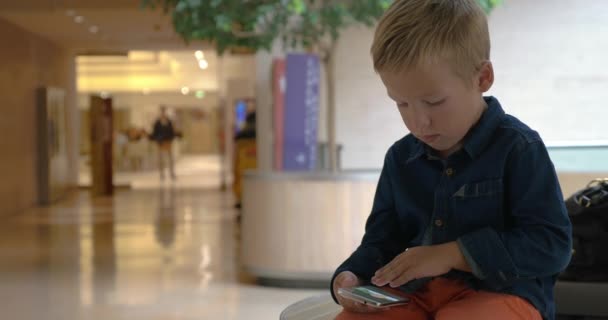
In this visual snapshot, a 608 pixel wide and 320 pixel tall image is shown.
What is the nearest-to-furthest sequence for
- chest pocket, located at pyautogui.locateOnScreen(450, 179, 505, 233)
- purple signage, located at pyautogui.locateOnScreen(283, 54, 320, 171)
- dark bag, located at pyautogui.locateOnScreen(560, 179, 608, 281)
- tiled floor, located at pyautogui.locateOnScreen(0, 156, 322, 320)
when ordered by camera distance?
chest pocket, located at pyautogui.locateOnScreen(450, 179, 505, 233) < dark bag, located at pyautogui.locateOnScreen(560, 179, 608, 281) < tiled floor, located at pyautogui.locateOnScreen(0, 156, 322, 320) < purple signage, located at pyautogui.locateOnScreen(283, 54, 320, 171)

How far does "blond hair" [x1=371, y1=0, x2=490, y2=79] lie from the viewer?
149 cm

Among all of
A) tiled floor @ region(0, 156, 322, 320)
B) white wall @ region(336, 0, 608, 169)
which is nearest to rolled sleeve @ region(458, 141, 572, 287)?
tiled floor @ region(0, 156, 322, 320)

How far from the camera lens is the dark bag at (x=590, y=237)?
2453 millimetres

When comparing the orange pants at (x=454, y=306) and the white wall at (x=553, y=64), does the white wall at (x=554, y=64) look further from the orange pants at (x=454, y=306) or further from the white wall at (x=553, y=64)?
the orange pants at (x=454, y=306)

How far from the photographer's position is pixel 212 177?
928 inches

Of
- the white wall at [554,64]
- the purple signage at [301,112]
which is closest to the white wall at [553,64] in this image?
the white wall at [554,64]

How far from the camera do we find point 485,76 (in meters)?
1.59

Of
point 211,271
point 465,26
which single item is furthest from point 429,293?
point 211,271

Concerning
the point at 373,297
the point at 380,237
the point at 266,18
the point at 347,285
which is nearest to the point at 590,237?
the point at 380,237

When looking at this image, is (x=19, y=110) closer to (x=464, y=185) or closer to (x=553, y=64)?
(x=553, y=64)

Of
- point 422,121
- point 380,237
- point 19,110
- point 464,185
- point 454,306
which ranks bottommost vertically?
point 454,306

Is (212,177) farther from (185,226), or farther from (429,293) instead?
(429,293)

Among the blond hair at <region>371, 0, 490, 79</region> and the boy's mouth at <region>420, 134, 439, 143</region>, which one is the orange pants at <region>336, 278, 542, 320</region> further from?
the blond hair at <region>371, 0, 490, 79</region>

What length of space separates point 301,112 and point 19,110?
25.6ft
